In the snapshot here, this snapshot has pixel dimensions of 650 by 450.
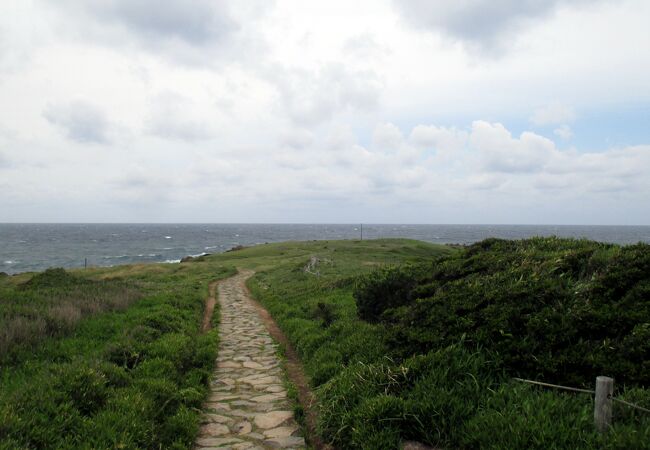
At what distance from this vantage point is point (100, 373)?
6910 millimetres

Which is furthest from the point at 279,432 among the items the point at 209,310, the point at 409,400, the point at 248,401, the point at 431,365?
the point at 209,310

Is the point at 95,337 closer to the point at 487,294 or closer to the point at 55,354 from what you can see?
the point at 55,354

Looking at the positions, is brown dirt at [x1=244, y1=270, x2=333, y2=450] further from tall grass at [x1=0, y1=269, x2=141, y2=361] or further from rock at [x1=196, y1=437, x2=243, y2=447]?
tall grass at [x1=0, y1=269, x2=141, y2=361]

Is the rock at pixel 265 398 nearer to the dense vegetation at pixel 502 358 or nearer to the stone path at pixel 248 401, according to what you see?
the stone path at pixel 248 401

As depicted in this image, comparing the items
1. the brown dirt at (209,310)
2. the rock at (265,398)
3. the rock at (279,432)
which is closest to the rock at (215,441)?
the rock at (279,432)

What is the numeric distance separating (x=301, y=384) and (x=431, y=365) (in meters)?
3.08

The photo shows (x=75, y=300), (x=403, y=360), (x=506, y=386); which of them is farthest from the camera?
(x=75, y=300)

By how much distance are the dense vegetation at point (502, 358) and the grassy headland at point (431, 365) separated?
0.07 feet

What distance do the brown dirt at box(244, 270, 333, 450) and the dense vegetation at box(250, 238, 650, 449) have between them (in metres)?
0.21

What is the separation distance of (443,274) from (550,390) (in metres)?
4.58

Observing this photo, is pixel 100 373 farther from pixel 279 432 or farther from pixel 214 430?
pixel 279 432

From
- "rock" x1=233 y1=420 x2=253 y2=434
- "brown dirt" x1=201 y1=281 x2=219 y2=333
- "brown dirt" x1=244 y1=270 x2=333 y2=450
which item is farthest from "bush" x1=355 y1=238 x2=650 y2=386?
"brown dirt" x1=201 y1=281 x2=219 y2=333

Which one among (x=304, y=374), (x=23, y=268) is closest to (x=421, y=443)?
(x=304, y=374)

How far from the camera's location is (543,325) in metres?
6.13
